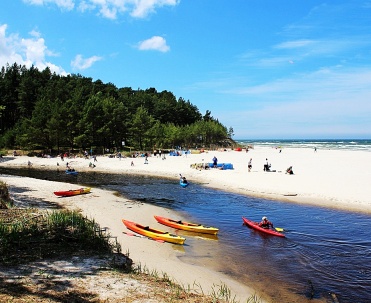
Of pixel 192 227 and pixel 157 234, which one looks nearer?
pixel 157 234

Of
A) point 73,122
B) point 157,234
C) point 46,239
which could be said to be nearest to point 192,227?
point 157,234

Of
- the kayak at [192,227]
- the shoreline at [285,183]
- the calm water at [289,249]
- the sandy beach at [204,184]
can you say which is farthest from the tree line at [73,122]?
the kayak at [192,227]

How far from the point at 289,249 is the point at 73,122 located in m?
63.2

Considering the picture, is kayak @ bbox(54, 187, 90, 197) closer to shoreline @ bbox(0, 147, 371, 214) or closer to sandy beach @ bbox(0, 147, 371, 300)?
sandy beach @ bbox(0, 147, 371, 300)

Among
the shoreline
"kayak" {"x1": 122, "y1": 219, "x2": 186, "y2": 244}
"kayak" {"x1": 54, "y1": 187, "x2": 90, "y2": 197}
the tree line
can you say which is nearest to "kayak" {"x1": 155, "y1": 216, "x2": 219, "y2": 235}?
"kayak" {"x1": 122, "y1": 219, "x2": 186, "y2": 244}

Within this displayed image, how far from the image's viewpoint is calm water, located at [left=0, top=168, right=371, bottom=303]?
12.3 meters

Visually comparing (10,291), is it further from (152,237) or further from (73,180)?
(73,180)

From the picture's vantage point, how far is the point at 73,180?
41.5 meters

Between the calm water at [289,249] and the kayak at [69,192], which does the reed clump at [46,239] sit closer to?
the calm water at [289,249]

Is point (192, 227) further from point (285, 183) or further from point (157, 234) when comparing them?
point (285, 183)

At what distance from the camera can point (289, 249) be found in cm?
1680

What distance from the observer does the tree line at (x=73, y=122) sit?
2749 inches

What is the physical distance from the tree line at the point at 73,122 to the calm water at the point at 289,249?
47.4 metres

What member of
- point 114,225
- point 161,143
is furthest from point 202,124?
point 114,225
